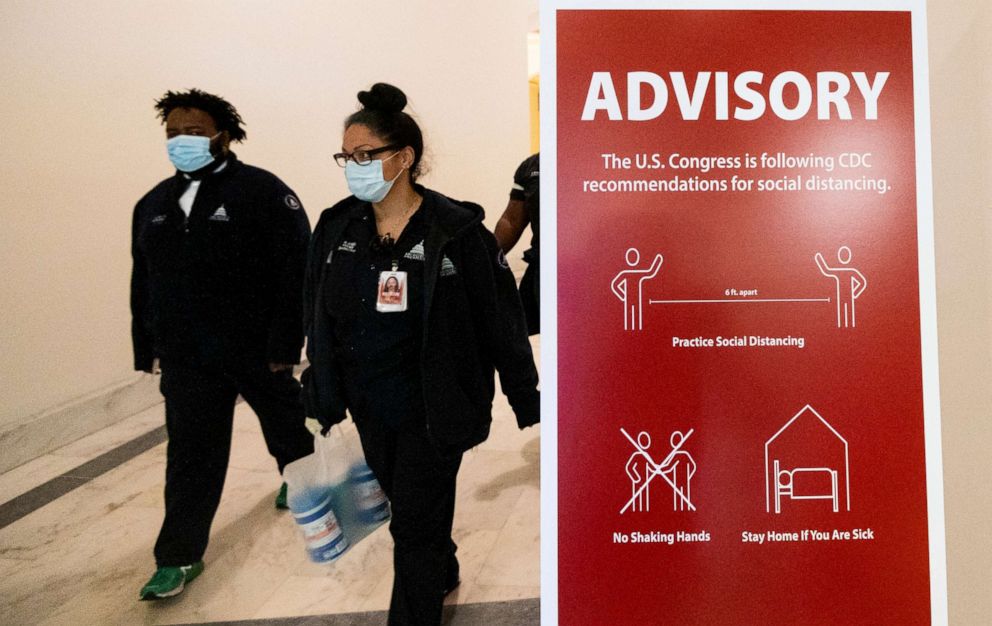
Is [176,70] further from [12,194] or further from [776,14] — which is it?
[776,14]

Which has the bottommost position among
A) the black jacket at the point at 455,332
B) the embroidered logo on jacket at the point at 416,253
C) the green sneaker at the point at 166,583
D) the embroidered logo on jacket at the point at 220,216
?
the green sneaker at the point at 166,583

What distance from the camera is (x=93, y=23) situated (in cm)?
251

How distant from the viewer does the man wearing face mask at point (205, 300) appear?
1.96 metres

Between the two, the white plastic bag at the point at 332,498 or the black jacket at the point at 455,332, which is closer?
the black jacket at the point at 455,332

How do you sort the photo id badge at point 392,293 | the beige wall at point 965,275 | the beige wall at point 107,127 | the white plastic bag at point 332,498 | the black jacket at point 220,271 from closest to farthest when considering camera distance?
the beige wall at point 965,275 → the photo id badge at point 392,293 → the white plastic bag at point 332,498 → the black jacket at point 220,271 → the beige wall at point 107,127

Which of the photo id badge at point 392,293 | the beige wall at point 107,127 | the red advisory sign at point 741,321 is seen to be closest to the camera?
the red advisory sign at point 741,321

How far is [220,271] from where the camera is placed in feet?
6.50

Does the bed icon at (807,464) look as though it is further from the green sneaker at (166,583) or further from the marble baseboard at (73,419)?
the marble baseboard at (73,419)

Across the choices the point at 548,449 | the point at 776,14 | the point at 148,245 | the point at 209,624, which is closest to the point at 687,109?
the point at 776,14

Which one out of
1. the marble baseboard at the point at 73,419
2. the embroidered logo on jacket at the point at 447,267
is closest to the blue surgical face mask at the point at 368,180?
the embroidered logo on jacket at the point at 447,267

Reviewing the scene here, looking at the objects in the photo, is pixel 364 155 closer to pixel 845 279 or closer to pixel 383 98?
pixel 383 98

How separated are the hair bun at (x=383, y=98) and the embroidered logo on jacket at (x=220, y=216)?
61 cm

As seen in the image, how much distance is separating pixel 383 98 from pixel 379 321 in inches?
20.9

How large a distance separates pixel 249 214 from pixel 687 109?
1.36m
